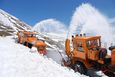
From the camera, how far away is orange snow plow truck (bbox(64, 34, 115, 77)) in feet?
54.9

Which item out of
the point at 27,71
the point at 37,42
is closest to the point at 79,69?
the point at 27,71

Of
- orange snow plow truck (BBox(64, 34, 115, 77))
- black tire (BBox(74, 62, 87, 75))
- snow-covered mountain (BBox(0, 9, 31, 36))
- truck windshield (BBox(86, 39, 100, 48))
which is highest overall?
snow-covered mountain (BBox(0, 9, 31, 36))

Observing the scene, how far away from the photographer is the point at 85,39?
18.3 m

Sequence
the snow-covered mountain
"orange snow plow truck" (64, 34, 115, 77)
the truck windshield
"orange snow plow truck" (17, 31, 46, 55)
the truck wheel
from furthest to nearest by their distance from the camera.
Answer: the snow-covered mountain → "orange snow plow truck" (17, 31, 46, 55) → the truck wheel → the truck windshield → "orange snow plow truck" (64, 34, 115, 77)

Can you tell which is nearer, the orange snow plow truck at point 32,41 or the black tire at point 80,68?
the black tire at point 80,68

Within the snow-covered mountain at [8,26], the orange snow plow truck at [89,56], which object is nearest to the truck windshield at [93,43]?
the orange snow plow truck at [89,56]

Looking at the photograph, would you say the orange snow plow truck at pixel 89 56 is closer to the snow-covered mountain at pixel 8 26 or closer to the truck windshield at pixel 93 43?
the truck windshield at pixel 93 43

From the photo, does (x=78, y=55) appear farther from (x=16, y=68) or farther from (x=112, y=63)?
(x=16, y=68)

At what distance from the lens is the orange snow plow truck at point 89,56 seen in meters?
16.7

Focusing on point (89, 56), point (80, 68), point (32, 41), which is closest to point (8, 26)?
point (32, 41)

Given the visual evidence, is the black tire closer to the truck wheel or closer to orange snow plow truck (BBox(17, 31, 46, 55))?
the truck wheel

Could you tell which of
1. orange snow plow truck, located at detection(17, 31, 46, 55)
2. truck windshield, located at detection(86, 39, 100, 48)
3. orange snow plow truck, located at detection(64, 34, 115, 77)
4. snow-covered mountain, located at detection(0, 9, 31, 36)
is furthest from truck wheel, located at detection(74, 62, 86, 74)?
snow-covered mountain, located at detection(0, 9, 31, 36)

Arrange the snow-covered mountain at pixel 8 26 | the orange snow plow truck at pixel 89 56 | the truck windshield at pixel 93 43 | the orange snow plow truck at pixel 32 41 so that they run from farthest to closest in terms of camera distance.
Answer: the snow-covered mountain at pixel 8 26 < the orange snow plow truck at pixel 32 41 < the truck windshield at pixel 93 43 < the orange snow plow truck at pixel 89 56

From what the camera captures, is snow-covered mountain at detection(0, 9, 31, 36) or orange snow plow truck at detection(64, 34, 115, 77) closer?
orange snow plow truck at detection(64, 34, 115, 77)
